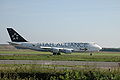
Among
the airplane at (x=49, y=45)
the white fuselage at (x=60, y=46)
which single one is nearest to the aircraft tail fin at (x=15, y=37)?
the airplane at (x=49, y=45)

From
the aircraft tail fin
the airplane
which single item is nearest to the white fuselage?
the airplane

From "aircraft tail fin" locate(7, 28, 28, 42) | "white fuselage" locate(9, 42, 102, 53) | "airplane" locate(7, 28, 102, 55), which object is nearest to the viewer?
"airplane" locate(7, 28, 102, 55)

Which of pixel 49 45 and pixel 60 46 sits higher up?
pixel 49 45

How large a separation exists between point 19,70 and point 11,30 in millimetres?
69176

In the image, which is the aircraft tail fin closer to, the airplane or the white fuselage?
the airplane

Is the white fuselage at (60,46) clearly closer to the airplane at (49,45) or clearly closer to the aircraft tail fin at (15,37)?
the airplane at (49,45)

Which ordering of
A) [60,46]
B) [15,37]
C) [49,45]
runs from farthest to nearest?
[15,37]
[49,45]
[60,46]

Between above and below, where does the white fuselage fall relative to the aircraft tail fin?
below

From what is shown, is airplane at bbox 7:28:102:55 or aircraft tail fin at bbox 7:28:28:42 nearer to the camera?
airplane at bbox 7:28:102:55

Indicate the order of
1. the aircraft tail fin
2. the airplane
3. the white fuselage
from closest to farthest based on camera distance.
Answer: the airplane
the white fuselage
the aircraft tail fin

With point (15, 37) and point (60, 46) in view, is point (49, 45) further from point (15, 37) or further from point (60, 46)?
point (15, 37)

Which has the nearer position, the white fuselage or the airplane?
the airplane

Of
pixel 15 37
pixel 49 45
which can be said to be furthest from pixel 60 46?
pixel 15 37

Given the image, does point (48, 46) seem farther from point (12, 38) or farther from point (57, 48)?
point (12, 38)
